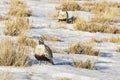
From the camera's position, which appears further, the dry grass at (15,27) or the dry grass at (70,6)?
the dry grass at (70,6)

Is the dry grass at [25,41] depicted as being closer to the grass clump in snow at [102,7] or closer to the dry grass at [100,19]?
the dry grass at [100,19]

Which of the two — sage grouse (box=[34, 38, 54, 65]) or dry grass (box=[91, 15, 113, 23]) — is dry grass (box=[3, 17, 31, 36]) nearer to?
dry grass (box=[91, 15, 113, 23])

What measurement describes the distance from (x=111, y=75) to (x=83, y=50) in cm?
204

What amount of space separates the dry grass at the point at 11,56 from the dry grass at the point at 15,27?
11.0 ft

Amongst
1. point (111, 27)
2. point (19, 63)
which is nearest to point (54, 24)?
point (111, 27)

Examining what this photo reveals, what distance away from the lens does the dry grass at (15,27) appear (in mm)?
9809

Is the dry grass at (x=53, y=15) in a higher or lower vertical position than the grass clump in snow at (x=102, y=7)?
higher

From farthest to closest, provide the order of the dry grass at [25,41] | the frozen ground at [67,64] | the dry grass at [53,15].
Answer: the dry grass at [53,15] → the dry grass at [25,41] → the frozen ground at [67,64]

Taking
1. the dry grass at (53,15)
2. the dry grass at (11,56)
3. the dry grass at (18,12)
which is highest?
the dry grass at (11,56)

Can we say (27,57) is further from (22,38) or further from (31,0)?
(31,0)

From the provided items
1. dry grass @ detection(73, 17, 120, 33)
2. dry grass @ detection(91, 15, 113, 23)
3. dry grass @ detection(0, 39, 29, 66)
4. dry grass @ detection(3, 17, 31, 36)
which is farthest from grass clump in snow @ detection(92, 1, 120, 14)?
dry grass @ detection(0, 39, 29, 66)

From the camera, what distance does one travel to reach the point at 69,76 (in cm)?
577

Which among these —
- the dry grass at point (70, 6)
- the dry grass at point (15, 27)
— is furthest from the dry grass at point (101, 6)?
the dry grass at point (15, 27)

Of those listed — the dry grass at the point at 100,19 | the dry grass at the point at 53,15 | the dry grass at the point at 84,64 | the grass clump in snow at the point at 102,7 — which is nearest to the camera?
the dry grass at the point at 84,64
